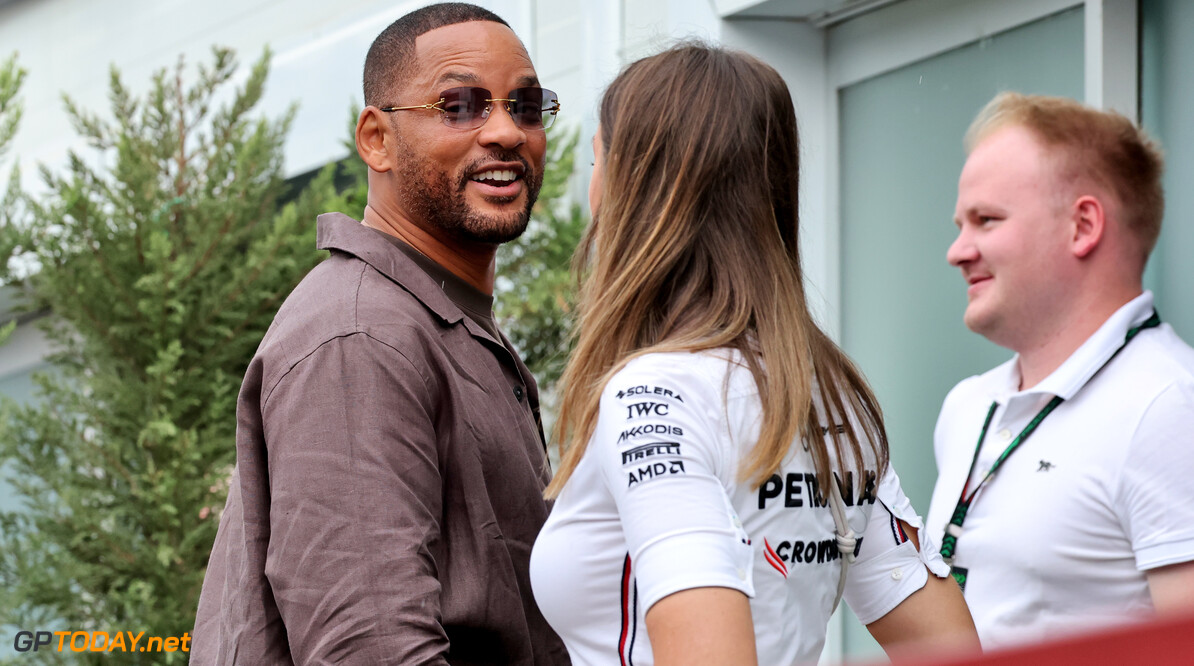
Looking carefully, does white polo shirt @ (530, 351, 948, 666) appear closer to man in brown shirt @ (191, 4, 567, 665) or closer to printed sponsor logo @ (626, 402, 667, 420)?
printed sponsor logo @ (626, 402, 667, 420)

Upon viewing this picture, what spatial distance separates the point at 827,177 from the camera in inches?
214

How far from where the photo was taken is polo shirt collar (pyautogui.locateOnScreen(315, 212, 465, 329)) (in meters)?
2.44

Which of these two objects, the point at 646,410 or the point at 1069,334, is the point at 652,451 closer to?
the point at 646,410

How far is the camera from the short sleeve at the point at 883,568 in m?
2.16

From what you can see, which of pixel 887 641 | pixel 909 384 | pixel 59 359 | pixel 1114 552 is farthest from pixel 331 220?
pixel 59 359

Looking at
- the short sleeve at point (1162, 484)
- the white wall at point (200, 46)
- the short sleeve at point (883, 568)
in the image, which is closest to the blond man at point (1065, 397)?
the short sleeve at point (1162, 484)

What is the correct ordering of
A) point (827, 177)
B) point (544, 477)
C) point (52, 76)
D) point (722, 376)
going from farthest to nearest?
point (52, 76)
point (827, 177)
point (544, 477)
point (722, 376)

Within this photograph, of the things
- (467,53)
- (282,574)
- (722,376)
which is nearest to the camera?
(722,376)

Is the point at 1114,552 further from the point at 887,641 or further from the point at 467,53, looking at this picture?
the point at 467,53

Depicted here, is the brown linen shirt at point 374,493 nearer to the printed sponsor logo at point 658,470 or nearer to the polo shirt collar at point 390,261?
the polo shirt collar at point 390,261

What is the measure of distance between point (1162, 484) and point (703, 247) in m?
1.30

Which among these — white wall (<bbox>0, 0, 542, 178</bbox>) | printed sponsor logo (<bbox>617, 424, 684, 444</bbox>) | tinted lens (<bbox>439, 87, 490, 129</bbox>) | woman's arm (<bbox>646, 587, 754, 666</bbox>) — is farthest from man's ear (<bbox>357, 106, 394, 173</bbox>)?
white wall (<bbox>0, 0, 542, 178</bbox>)

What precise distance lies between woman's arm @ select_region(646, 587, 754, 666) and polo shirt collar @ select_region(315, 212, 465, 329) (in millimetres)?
966

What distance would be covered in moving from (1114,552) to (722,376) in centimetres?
137
